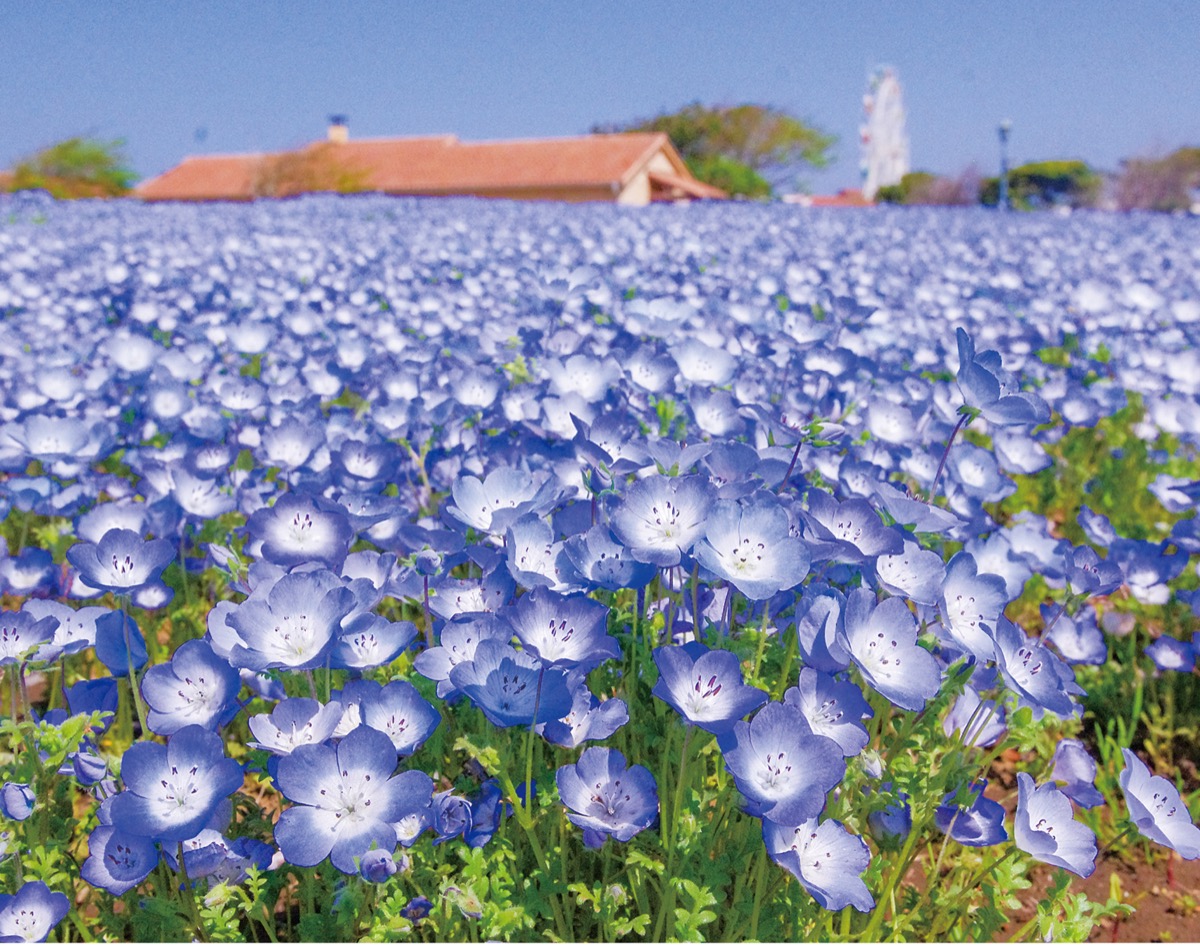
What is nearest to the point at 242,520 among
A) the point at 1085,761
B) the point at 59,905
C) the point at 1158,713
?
the point at 59,905

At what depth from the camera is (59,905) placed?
49.6 inches

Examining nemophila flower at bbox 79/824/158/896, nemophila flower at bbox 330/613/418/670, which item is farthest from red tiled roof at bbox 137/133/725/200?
nemophila flower at bbox 79/824/158/896

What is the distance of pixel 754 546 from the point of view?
4.16ft

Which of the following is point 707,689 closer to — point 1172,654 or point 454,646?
point 454,646

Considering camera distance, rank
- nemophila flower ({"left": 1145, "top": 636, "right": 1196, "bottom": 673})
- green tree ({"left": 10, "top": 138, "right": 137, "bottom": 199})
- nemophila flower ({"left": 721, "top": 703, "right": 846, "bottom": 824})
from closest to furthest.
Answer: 1. nemophila flower ({"left": 721, "top": 703, "right": 846, "bottom": 824})
2. nemophila flower ({"left": 1145, "top": 636, "right": 1196, "bottom": 673})
3. green tree ({"left": 10, "top": 138, "right": 137, "bottom": 199})

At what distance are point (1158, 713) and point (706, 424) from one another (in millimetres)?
1677

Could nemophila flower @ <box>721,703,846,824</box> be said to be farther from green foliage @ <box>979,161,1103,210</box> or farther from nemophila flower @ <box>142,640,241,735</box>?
green foliage @ <box>979,161,1103,210</box>

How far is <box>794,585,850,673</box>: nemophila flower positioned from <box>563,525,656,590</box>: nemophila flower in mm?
225

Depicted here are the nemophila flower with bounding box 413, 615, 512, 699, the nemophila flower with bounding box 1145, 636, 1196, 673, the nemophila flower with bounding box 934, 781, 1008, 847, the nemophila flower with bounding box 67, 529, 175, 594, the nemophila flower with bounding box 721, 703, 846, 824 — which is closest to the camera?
the nemophila flower with bounding box 721, 703, 846, 824

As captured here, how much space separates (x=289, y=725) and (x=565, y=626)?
0.41 metres

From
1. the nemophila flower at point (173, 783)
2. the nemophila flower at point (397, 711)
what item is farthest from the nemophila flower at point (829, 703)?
the nemophila flower at point (173, 783)

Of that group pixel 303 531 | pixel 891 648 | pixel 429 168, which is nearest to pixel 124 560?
Result: pixel 303 531

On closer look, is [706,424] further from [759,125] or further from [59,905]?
[759,125]

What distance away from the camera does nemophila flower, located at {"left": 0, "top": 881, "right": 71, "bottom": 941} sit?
49.4 inches
